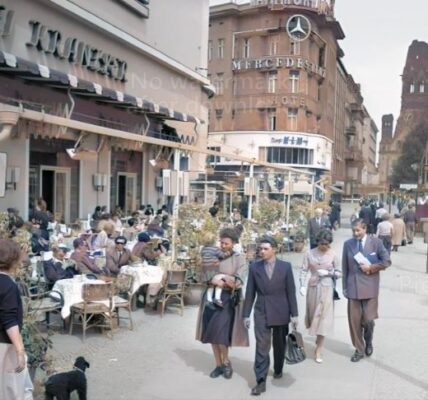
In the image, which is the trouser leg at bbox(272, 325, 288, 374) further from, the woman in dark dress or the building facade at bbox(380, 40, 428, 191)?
the building facade at bbox(380, 40, 428, 191)

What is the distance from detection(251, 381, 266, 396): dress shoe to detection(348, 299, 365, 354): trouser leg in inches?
68.0

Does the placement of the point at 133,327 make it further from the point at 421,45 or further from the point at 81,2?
the point at 421,45

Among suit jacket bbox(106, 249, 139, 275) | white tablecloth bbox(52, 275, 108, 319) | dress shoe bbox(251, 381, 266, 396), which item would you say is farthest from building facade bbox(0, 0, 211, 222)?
dress shoe bbox(251, 381, 266, 396)

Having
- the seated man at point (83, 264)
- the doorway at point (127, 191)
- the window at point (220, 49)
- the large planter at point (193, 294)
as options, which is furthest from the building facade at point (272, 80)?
the seated man at point (83, 264)

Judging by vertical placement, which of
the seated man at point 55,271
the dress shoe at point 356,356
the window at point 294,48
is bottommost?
the dress shoe at point 356,356

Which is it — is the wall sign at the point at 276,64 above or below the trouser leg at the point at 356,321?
above

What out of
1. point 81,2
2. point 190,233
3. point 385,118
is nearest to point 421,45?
point 385,118

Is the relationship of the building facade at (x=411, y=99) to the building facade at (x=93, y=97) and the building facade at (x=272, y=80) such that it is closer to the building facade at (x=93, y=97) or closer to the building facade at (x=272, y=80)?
the building facade at (x=272, y=80)

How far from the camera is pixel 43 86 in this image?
1633cm

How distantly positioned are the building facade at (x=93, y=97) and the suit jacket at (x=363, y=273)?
16.7ft

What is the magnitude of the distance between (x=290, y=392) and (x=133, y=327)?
3.24 m

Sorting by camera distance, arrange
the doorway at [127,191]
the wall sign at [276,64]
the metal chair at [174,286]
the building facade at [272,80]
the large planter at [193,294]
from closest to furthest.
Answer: the metal chair at [174,286] → the large planter at [193,294] → the doorway at [127,191] → the wall sign at [276,64] → the building facade at [272,80]

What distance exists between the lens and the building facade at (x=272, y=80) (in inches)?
1871

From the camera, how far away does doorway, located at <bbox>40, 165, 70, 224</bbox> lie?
1794 cm
